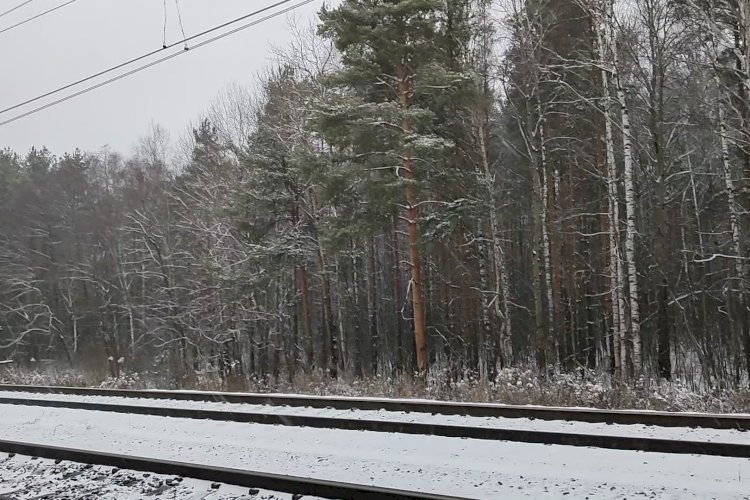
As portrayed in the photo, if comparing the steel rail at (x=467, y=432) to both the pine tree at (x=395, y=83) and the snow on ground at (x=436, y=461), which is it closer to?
the snow on ground at (x=436, y=461)

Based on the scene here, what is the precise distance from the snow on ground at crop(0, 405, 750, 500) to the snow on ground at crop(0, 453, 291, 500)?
0.91m

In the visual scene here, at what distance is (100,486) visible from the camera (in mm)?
6891

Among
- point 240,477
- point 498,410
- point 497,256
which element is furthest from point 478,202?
point 240,477

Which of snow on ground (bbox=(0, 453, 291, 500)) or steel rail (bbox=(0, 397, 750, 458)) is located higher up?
steel rail (bbox=(0, 397, 750, 458))

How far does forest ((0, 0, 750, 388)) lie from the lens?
1784 cm

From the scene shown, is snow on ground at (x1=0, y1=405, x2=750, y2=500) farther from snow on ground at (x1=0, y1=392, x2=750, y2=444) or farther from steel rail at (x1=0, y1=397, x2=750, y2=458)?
snow on ground at (x1=0, y1=392, x2=750, y2=444)

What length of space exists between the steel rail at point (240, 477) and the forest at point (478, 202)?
9.13 meters

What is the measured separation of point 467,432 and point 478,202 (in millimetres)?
13675

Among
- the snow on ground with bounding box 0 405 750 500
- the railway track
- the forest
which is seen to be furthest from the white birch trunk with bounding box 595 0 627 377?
the snow on ground with bounding box 0 405 750 500

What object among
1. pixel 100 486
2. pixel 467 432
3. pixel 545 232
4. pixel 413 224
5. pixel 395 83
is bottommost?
pixel 100 486

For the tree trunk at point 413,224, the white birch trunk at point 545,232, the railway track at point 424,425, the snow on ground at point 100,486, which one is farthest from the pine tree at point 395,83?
the snow on ground at point 100,486

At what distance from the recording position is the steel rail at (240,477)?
560 cm

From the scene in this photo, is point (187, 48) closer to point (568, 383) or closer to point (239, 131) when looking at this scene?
point (568, 383)

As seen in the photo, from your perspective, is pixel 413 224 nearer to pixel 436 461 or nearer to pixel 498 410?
pixel 498 410
